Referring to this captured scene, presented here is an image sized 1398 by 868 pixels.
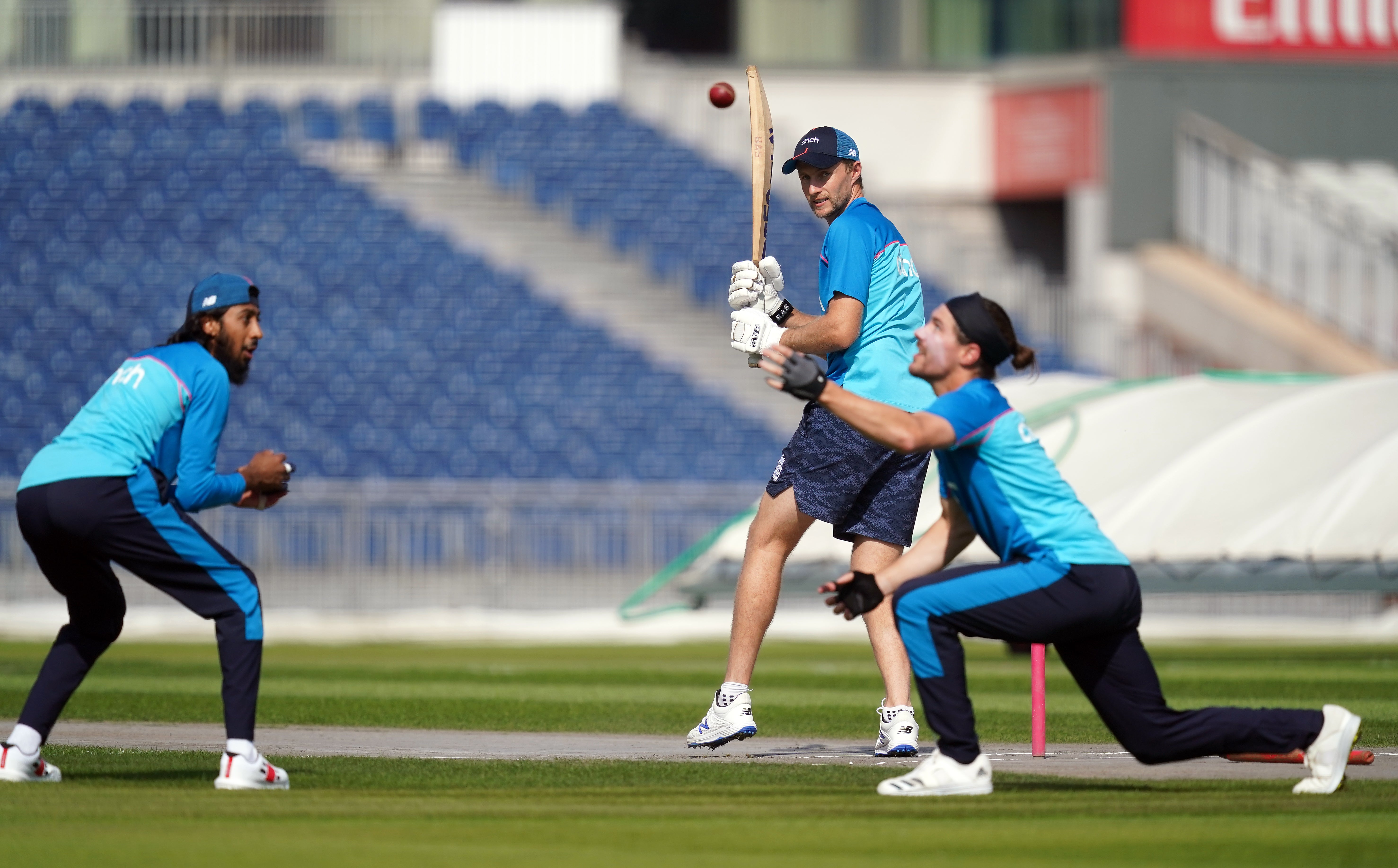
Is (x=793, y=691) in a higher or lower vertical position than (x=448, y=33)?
lower

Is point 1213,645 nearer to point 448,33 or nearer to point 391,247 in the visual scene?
point 391,247

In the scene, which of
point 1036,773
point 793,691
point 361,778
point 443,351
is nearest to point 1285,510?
point 793,691

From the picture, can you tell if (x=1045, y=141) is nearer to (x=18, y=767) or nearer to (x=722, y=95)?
(x=722, y=95)

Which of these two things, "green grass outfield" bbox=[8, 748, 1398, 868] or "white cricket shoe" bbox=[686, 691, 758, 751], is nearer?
"green grass outfield" bbox=[8, 748, 1398, 868]

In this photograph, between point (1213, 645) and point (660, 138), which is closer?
point (1213, 645)

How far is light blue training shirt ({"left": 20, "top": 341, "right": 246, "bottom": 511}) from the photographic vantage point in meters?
7.18

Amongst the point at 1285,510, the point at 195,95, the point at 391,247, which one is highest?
the point at 195,95

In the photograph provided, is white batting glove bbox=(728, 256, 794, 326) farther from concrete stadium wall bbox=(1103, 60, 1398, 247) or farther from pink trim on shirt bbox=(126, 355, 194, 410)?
concrete stadium wall bbox=(1103, 60, 1398, 247)

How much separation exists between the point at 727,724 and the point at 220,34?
92.5 ft

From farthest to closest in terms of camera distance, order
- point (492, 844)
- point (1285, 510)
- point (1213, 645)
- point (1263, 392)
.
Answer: point (1213, 645) → point (1263, 392) → point (1285, 510) → point (492, 844)

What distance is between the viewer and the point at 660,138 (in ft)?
106

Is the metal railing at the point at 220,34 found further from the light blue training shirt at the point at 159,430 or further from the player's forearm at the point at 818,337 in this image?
the light blue training shirt at the point at 159,430

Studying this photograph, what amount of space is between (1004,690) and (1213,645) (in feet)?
25.5

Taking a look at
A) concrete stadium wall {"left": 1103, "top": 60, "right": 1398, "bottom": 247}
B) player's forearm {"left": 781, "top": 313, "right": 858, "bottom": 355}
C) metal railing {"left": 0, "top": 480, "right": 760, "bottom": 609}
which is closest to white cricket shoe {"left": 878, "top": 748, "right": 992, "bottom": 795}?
player's forearm {"left": 781, "top": 313, "right": 858, "bottom": 355}
